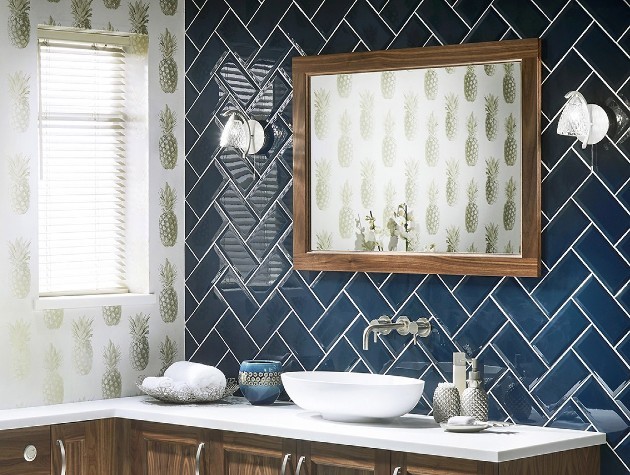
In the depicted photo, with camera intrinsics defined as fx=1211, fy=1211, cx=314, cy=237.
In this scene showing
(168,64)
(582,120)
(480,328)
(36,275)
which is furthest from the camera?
(168,64)

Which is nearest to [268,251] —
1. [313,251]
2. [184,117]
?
[313,251]

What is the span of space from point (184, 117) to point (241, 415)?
55.4 inches

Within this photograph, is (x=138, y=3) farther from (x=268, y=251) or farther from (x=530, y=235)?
(x=530, y=235)

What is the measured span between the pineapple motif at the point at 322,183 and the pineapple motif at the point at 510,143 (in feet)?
2.60

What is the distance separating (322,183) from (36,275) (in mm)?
1172

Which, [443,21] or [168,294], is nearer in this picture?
[443,21]

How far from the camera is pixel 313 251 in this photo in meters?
4.74

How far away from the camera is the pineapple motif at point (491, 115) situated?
4211mm

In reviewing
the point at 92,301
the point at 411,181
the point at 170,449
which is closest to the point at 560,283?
the point at 411,181

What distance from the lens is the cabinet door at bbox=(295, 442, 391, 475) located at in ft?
12.9

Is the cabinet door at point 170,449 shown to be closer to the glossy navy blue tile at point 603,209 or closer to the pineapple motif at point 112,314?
the pineapple motif at point 112,314

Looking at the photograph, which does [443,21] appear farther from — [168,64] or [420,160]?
[168,64]

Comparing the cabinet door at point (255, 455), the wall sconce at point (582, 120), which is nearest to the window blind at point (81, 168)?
the cabinet door at point (255, 455)

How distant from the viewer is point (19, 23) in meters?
4.68
